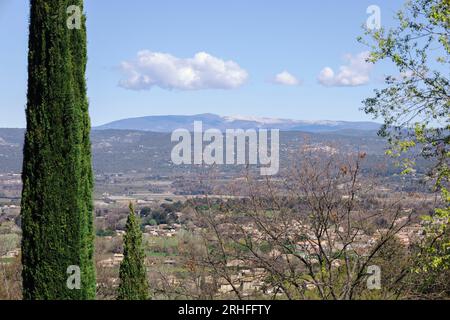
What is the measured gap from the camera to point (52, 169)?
8938 mm

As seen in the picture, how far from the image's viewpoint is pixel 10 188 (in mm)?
33156

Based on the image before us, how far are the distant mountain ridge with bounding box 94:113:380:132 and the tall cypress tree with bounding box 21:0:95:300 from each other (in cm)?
1289

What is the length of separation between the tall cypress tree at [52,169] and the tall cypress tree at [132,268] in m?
1.86

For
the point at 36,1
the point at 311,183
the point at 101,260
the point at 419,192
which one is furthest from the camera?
the point at 101,260

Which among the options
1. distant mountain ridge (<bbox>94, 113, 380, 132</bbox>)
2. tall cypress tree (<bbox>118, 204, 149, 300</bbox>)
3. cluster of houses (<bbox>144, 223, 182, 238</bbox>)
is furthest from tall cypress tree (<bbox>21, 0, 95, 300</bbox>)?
distant mountain ridge (<bbox>94, 113, 380, 132</bbox>)

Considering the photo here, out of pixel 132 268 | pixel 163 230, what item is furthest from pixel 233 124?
pixel 132 268

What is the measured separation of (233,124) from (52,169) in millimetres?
28168

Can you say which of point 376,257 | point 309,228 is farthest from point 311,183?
point 376,257

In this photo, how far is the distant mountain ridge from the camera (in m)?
35.5

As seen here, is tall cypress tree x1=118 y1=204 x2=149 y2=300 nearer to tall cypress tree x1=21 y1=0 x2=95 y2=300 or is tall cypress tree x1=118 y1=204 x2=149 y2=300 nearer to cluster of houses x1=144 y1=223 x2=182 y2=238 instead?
tall cypress tree x1=21 y1=0 x2=95 y2=300

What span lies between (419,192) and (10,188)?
27.9 metres

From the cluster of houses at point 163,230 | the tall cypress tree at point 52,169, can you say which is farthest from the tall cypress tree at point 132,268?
the cluster of houses at point 163,230
